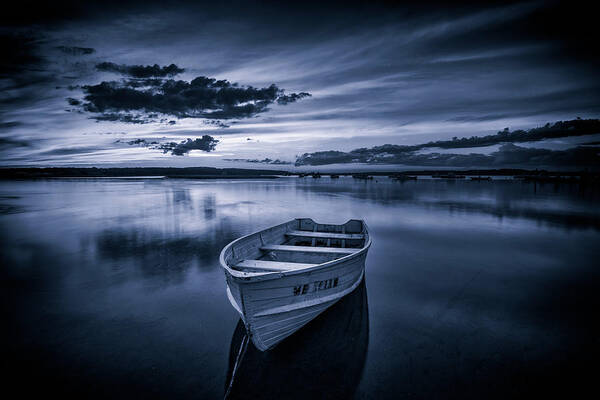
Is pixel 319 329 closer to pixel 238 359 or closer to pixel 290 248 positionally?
pixel 238 359

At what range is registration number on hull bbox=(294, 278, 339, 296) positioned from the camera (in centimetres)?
618

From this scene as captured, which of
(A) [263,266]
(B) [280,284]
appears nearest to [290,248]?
(A) [263,266]

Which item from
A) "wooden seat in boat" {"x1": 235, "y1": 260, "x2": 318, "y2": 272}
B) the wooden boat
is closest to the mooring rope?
the wooden boat

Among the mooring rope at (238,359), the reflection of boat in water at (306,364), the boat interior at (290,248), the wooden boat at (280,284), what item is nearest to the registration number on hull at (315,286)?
the wooden boat at (280,284)

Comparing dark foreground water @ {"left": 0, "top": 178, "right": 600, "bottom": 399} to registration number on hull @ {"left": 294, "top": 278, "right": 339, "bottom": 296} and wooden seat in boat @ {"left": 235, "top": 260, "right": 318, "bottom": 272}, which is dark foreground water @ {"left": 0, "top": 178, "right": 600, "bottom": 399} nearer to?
registration number on hull @ {"left": 294, "top": 278, "right": 339, "bottom": 296}

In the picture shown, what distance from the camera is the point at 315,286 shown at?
653cm

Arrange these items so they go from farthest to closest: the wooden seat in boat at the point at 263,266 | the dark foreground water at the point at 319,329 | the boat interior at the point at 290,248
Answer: the boat interior at the point at 290,248, the wooden seat in boat at the point at 263,266, the dark foreground water at the point at 319,329

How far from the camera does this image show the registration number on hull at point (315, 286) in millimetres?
6175

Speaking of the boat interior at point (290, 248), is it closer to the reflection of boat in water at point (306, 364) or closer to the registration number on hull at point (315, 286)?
the registration number on hull at point (315, 286)

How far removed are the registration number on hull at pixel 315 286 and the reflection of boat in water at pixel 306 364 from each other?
1.30 metres

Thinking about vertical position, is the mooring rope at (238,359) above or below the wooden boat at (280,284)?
below

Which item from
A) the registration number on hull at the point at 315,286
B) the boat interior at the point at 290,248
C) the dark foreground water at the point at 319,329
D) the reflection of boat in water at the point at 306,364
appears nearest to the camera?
the reflection of boat in water at the point at 306,364

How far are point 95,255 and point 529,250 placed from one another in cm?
2347

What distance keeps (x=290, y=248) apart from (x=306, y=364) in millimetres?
3961
